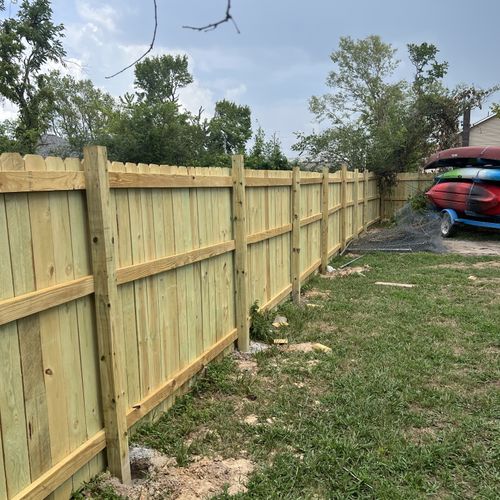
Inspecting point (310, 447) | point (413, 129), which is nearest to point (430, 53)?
point (413, 129)

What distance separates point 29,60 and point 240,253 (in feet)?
73.0

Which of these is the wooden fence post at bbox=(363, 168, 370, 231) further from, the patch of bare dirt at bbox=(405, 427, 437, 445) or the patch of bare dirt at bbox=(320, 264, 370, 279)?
the patch of bare dirt at bbox=(405, 427, 437, 445)

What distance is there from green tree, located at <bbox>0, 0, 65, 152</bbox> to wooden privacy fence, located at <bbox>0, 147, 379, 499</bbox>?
19.7 m

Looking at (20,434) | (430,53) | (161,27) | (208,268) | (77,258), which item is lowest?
(20,434)

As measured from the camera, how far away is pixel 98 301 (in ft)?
8.12

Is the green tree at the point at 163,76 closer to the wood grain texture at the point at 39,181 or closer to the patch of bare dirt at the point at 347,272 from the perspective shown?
the patch of bare dirt at the point at 347,272

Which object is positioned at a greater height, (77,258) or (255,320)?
(77,258)

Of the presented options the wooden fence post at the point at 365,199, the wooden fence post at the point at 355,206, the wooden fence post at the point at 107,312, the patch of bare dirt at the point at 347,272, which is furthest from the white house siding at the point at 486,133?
the wooden fence post at the point at 107,312

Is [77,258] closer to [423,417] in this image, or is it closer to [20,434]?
[20,434]

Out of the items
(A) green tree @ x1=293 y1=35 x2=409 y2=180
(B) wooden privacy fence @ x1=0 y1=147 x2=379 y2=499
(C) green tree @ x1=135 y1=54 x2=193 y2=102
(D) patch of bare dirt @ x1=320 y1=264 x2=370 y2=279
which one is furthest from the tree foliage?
(C) green tree @ x1=135 y1=54 x2=193 y2=102

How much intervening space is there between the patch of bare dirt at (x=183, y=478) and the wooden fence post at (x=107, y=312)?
11 cm

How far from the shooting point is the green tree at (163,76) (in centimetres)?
4522

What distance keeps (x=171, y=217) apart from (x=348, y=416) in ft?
5.97

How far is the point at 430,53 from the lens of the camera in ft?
94.2
